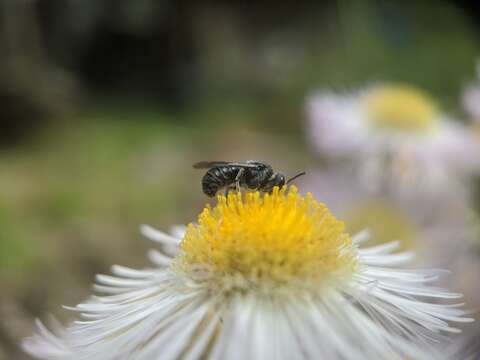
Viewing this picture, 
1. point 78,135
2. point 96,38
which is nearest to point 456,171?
point 78,135

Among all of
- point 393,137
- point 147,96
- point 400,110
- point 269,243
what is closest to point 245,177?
point 269,243

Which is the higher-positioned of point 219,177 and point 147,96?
point 147,96

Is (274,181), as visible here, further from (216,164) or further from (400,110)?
(400,110)

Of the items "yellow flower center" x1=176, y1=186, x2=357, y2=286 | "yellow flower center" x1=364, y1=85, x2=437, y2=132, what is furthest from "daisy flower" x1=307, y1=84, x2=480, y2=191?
"yellow flower center" x1=176, y1=186, x2=357, y2=286

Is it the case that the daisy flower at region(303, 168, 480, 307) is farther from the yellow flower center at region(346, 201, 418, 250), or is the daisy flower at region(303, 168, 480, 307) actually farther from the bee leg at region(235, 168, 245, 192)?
the bee leg at region(235, 168, 245, 192)

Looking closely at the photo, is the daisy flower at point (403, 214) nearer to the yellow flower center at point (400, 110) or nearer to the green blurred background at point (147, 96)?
the yellow flower center at point (400, 110)
